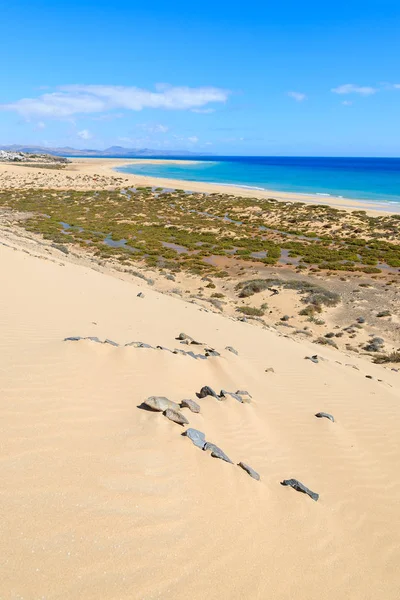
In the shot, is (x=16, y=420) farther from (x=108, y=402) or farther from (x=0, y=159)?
(x=0, y=159)

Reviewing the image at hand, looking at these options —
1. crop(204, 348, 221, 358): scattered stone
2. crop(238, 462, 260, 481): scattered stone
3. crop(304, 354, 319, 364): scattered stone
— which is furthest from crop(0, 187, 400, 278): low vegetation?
crop(238, 462, 260, 481): scattered stone

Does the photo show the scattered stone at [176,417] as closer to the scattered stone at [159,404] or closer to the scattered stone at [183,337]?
the scattered stone at [159,404]

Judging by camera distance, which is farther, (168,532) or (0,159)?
(0,159)

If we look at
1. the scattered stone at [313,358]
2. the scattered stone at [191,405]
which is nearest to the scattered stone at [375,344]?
the scattered stone at [313,358]

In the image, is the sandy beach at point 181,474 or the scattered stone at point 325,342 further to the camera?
the scattered stone at point 325,342

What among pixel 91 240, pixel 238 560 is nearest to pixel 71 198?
pixel 91 240

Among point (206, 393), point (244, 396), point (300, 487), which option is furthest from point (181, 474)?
point (244, 396)

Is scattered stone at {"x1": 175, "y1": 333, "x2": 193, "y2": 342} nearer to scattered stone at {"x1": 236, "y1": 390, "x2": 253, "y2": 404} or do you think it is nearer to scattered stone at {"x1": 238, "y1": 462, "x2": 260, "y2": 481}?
scattered stone at {"x1": 236, "y1": 390, "x2": 253, "y2": 404}
